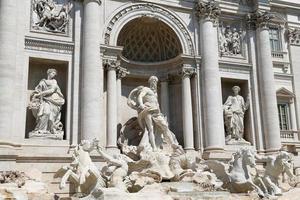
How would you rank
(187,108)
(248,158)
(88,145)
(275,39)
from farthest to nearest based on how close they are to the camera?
(275,39), (187,108), (248,158), (88,145)

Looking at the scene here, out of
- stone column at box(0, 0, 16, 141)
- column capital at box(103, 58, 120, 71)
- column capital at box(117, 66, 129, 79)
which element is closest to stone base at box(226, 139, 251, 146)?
column capital at box(117, 66, 129, 79)

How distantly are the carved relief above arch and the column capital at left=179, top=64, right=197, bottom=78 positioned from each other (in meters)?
0.82

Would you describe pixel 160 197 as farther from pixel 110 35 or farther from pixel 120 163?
pixel 110 35

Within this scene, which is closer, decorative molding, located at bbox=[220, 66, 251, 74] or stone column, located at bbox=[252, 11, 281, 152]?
Result: stone column, located at bbox=[252, 11, 281, 152]

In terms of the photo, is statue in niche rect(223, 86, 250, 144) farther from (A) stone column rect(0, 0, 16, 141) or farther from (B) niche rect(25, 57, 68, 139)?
(A) stone column rect(0, 0, 16, 141)

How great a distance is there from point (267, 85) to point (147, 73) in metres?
7.11

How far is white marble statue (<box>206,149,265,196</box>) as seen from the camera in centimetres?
1698

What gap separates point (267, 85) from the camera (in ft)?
77.8

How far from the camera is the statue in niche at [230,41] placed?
24156 millimetres

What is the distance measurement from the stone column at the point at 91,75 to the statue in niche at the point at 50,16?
1.01 m

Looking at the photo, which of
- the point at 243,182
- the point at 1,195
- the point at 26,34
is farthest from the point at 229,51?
the point at 1,195

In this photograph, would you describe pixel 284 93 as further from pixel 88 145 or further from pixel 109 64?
pixel 88 145

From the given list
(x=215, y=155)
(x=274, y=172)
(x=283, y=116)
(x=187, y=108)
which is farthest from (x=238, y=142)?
(x=274, y=172)

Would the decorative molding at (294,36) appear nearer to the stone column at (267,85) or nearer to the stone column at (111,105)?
the stone column at (267,85)
